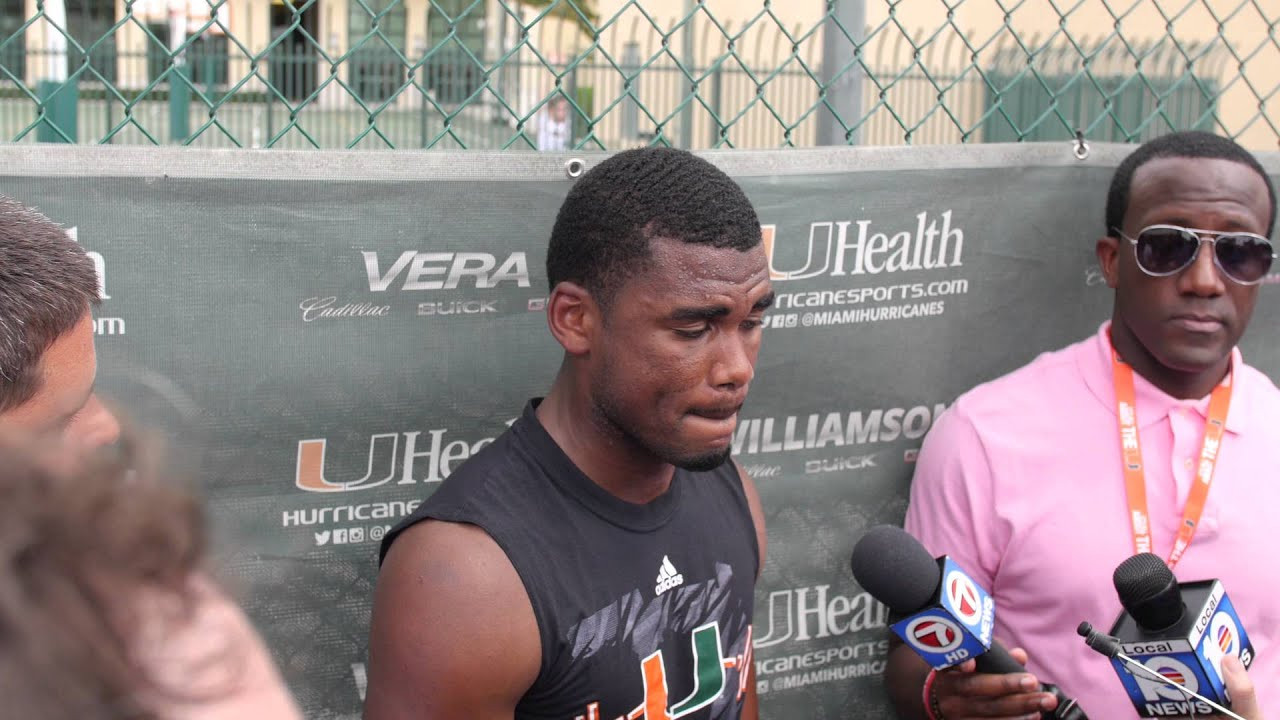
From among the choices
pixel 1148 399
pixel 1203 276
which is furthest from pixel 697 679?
pixel 1203 276

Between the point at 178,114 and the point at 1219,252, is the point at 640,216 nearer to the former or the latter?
the point at 1219,252

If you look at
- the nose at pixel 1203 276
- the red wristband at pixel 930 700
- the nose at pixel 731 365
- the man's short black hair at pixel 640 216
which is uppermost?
the man's short black hair at pixel 640 216

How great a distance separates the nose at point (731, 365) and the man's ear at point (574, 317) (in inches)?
9.5

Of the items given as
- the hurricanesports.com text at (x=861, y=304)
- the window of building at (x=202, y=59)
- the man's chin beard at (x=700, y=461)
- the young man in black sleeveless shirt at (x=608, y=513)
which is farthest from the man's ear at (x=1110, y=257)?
the window of building at (x=202, y=59)

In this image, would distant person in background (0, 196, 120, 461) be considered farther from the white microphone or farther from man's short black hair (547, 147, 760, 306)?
the white microphone

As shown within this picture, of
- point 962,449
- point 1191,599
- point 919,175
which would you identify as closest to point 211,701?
point 1191,599

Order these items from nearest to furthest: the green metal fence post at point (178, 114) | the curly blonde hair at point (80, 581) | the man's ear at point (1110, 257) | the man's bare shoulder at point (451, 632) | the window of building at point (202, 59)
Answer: the curly blonde hair at point (80, 581) → the man's bare shoulder at point (451, 632) → the man's ear at point (1110, 257) → the green metal fence post at point (178, 114) → the window of building at point (202, 59)

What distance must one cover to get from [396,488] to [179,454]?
482 mm

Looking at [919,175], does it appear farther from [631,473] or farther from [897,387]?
[631,473]

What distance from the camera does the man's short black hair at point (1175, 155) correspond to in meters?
3.14

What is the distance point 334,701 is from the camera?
9.05 feet

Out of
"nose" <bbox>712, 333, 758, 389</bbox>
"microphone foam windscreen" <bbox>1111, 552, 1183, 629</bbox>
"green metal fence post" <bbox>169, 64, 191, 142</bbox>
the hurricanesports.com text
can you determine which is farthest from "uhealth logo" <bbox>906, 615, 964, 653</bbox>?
"green metal fence post" <bbox>169, 64, 191, 142</bbox>

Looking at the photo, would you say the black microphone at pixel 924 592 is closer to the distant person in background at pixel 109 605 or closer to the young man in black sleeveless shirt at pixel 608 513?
the young man in black sleeveless shirt at pixel 608 513

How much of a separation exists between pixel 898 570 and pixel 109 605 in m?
1.76
